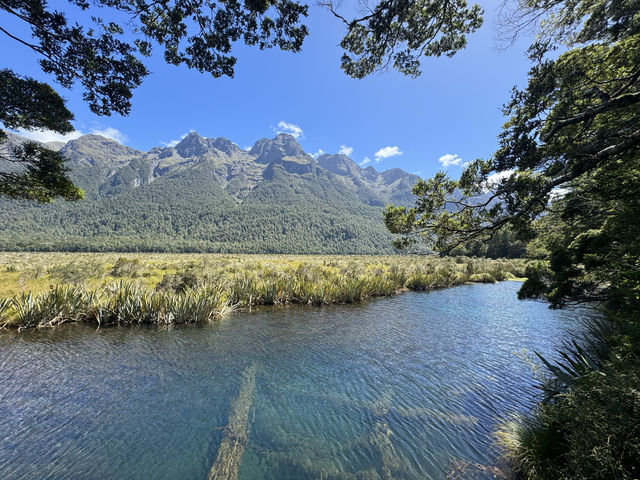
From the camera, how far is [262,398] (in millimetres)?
5867

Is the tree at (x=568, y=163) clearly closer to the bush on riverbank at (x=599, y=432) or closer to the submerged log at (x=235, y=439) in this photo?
the bush on riverbank at (x=599, y=432)

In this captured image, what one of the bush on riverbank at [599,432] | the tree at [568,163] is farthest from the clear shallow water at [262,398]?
the tree at [568,163]

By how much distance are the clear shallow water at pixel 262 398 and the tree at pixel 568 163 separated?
151 inches

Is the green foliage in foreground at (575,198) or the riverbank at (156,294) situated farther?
the riverbank at (156,294)

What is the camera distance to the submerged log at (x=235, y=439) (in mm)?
3889

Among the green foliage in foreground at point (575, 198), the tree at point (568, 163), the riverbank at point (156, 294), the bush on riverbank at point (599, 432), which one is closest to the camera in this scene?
the bush on riverbank at point (599, 432)

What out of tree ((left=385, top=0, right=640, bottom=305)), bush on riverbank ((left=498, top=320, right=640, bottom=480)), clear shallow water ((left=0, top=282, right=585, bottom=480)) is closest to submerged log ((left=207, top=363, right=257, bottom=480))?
clear shallow water ((left=0, top=282, right=585, bottom=480))

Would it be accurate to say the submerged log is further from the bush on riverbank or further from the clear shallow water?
the bush on riverbank

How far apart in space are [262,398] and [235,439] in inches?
52.5

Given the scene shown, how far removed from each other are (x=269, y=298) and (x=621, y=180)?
46.9 ft

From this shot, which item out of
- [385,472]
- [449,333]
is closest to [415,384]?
[385,472]

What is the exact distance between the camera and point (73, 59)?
6.16 m

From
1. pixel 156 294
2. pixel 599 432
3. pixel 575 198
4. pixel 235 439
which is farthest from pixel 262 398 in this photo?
pixel 575 198

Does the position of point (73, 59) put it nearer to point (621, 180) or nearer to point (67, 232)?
point (621, 180)
